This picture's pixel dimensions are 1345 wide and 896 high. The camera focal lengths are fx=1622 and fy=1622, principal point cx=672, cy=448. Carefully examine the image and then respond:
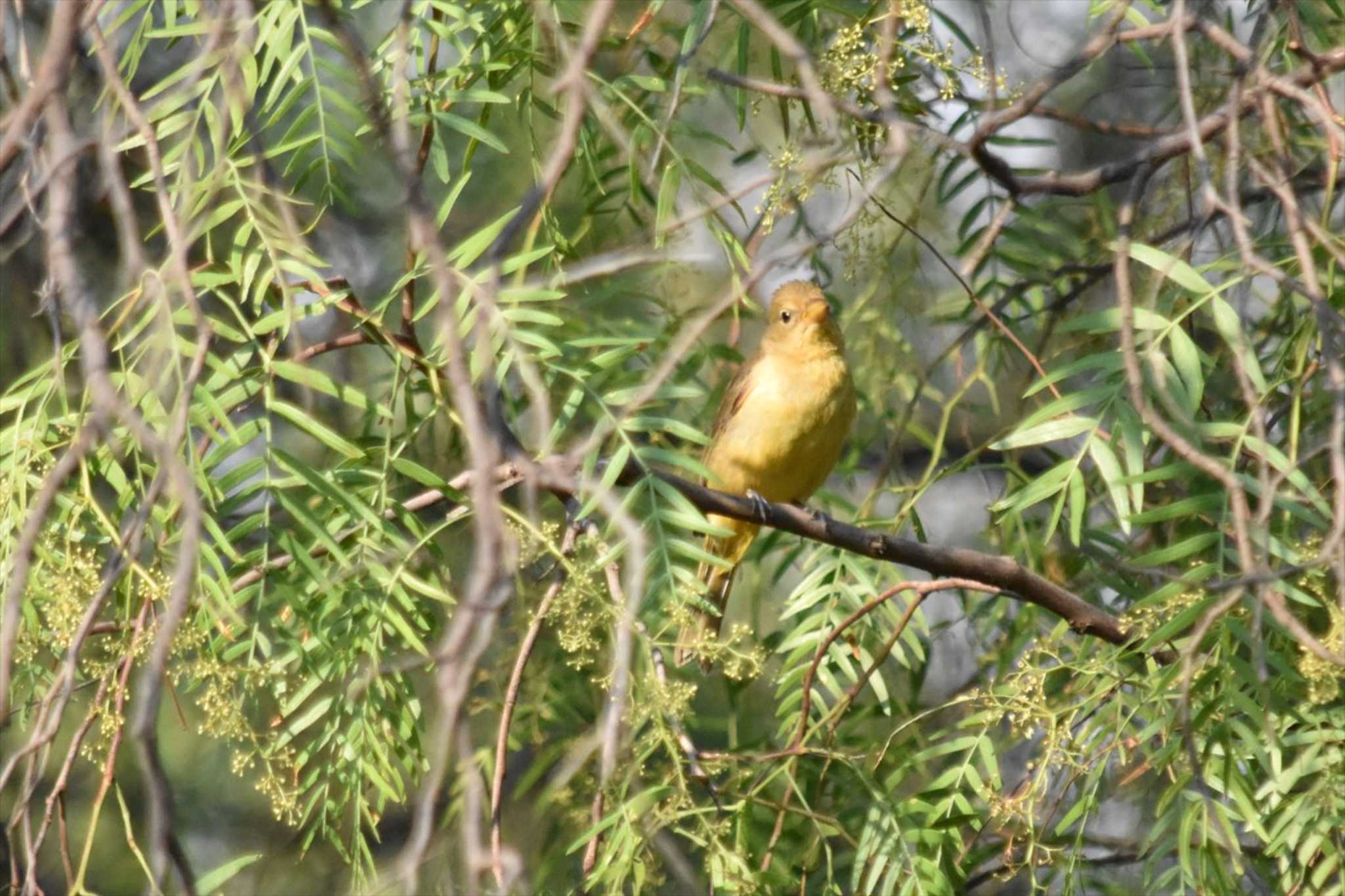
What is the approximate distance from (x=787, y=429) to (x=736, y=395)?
9.5 inches

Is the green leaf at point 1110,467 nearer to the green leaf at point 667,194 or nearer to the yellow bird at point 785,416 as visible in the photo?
the green leaf at point 667,194

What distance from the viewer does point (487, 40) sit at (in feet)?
11.4

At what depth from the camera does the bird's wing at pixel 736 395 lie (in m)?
5.39

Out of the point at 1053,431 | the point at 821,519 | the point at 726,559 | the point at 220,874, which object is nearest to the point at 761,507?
the point at 821,519

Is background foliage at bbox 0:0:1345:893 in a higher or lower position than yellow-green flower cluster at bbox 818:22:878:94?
lower

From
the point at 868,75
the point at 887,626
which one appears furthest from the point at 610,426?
the point at 887,626

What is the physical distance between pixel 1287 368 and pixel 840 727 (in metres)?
1.66

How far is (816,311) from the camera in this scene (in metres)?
5.39

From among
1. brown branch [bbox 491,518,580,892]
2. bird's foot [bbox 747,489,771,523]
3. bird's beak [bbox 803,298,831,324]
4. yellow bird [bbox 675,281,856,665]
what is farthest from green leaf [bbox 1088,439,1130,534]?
bird's beak [bbox 803,298,831,324]

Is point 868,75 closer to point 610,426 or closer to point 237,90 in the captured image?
point 610,426

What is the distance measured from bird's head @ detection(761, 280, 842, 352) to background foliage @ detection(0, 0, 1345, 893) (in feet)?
2.27

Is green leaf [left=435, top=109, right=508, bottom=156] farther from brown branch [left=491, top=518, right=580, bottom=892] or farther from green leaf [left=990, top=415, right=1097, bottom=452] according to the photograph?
green leaf [left=990, top=415, right=1097, bottom=452]

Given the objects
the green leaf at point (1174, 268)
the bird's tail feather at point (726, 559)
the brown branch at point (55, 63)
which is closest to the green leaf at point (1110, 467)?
the green leaf at point (1174, 268)

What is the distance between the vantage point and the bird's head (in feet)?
17.8
